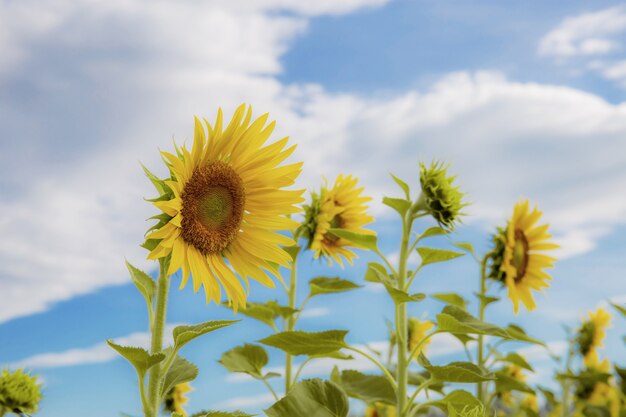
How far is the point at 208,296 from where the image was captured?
8.16 feet

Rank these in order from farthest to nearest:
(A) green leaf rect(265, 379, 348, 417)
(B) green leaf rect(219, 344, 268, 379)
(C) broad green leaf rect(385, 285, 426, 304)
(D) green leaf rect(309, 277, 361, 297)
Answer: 1. (D) green leaf rect(309, 277, 361, 297)
2. (B) green leaf rect(219, 344, 268, 379)
3. (C) broad green leaf rect(385, 285, 426, 304)
4. (A) green leaf rect(265, 379, 348, 417)

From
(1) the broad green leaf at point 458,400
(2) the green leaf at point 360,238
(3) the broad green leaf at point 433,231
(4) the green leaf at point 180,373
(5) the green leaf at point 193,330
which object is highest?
(3) the broad green leaf at point 433,231

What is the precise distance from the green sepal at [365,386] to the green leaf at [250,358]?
39cm

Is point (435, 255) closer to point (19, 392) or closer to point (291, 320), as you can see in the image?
point (291, 320)

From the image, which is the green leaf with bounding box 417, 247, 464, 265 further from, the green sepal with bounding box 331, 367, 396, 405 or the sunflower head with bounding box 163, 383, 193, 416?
the sunflower head with bounding box 163, 383, 193, 416

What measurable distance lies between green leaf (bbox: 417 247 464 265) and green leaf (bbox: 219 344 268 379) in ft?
3.19

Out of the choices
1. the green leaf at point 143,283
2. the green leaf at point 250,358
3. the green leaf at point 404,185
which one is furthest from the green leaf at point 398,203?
the green leaf at point 143,283

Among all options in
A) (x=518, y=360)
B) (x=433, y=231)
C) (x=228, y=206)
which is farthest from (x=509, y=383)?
(x=228, y=206)

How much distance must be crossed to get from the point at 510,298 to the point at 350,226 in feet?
3.48

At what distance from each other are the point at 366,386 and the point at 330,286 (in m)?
0.59

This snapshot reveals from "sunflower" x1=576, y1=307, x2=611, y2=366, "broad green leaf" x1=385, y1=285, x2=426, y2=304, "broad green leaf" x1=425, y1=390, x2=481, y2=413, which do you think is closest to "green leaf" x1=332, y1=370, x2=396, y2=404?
"broad green leaf" x1=425, y1=390, x2=481, y2=413

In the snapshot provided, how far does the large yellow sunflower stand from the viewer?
422cm

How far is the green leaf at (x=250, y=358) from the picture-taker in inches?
132

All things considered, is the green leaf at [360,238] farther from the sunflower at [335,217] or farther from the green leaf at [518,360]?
the green leaf at [518,360]
